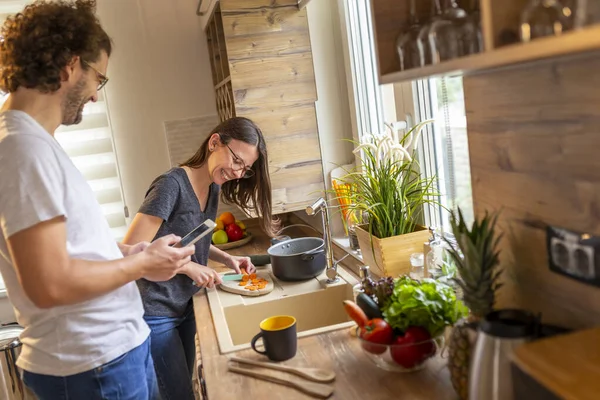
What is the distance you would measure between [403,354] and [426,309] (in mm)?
100

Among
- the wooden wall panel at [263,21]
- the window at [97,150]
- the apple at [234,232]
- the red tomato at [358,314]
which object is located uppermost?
the wooden wall panel at [263,21]

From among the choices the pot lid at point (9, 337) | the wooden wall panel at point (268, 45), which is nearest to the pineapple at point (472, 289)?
the wooden wall panel at point (268, 45)

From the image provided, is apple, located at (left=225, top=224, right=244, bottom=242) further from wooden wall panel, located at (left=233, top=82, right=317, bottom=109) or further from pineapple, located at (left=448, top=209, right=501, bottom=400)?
pineapple, located at (left=448, top=209, right=501, bottom=400)

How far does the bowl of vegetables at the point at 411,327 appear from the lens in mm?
1132

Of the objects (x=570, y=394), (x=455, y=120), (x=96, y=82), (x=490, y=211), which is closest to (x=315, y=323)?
(x=455, y=120)

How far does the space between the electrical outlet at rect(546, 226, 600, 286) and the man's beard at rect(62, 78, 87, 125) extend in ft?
3.20

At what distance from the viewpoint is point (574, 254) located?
891 millimetres

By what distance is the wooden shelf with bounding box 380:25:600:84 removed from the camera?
540 mm

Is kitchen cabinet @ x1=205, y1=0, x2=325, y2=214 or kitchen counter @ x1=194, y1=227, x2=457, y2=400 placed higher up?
kitchen cabinet @ x1=205, y1=0, x2=325, y2=214

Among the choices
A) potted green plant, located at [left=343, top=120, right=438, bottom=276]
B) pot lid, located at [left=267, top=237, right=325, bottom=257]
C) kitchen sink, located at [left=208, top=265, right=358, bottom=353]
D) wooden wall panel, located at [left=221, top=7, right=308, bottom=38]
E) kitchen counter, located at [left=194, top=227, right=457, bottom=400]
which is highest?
wooden wall panel, located at [left=221, top=7, right=308, bottom=38]

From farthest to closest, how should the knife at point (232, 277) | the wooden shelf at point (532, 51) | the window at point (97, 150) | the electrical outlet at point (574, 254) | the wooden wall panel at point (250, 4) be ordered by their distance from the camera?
the window at point (97, 150) → the wooden wall panel at point (250, 4) → the knife at point (232, 277) → the electrical outlet at point (574, 254) → the wooden shelf at point (532, 51)

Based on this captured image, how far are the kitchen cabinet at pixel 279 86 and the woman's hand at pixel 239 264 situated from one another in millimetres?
364

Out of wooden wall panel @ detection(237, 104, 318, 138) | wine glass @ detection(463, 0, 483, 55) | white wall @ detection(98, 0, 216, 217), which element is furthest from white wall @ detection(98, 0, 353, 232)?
wine glass @ detection(463, 0, 483, 55)

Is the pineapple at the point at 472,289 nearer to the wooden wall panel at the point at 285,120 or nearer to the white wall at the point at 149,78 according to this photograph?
the wooden wall panel at the point at 285,120
